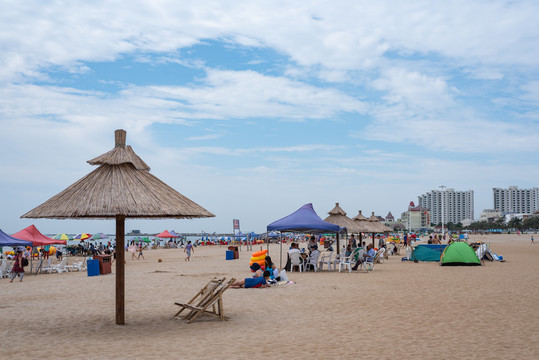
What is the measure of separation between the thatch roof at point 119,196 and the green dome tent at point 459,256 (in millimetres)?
15168

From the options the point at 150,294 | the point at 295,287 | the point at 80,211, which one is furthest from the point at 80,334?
the point at 295,287

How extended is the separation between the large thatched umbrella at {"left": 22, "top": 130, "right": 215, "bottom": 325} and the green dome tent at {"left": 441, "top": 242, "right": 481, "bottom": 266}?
15.2m

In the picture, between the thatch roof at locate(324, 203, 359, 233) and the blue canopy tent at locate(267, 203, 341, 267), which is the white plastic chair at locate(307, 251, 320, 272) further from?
the thatch roof at locate(324, 203, 359, 233)

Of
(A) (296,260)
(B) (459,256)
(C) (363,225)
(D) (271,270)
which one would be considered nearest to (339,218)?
(C) (363,225)

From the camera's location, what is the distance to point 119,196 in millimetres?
8156

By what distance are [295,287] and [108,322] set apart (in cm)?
594

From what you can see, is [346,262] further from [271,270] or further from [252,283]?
[252,283]

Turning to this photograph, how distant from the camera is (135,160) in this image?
8867mm

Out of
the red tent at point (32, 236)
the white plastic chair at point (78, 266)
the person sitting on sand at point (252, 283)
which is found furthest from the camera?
the white plastic chair at point (78, 266)

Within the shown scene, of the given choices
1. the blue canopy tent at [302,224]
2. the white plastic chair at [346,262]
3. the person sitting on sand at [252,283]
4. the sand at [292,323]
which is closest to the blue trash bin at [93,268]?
the sand at [292,323]

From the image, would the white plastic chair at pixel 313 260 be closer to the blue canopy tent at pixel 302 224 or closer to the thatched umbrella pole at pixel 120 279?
the blue canopy tent at pixel 302 224

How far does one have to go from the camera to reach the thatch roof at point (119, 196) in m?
7.96

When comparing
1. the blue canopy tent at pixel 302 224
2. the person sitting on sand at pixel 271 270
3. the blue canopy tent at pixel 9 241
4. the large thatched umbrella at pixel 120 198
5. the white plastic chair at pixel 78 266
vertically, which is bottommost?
the white plastic chair at pixel 78 266

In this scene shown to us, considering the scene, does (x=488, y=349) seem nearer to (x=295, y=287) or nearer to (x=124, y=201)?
(x=124, y=201)
